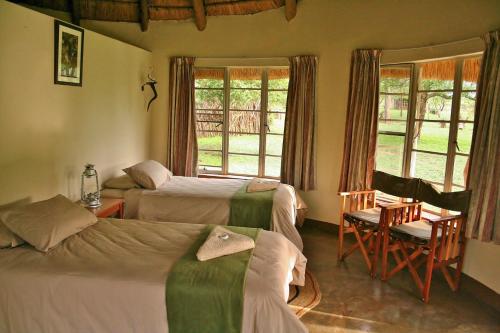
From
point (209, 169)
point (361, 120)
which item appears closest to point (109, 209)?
point (209, 169)

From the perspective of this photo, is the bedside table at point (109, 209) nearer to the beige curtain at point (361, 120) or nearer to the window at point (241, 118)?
the window at point (241, 118)

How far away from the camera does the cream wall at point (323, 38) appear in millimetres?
3982

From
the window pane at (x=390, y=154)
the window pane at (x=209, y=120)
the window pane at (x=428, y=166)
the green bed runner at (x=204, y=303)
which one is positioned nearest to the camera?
the green bed runner at (x=204, y=303)

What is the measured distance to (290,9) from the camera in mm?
4688

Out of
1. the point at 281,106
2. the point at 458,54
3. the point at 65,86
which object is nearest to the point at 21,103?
the point at 65,86

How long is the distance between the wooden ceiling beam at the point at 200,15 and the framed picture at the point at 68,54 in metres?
1.56

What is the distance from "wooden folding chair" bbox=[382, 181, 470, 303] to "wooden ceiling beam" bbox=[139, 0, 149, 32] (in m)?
3.78

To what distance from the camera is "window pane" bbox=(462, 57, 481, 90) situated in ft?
11.8

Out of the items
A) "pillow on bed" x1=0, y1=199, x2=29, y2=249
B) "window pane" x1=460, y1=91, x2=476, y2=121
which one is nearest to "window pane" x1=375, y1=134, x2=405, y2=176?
"window pane" x1=460, y1=91, x2=476, y2=121

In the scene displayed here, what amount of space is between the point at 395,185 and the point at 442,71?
1206 millimetres

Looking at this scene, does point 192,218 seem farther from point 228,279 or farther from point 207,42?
point 207,42

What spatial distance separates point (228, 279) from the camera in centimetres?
217

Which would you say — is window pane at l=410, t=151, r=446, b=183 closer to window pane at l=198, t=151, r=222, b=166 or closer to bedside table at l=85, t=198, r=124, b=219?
window pane at l=198, t=151, r=222, b=166

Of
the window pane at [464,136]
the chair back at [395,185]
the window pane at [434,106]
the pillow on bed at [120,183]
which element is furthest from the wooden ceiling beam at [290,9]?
the pillow on bed at [120,183]
